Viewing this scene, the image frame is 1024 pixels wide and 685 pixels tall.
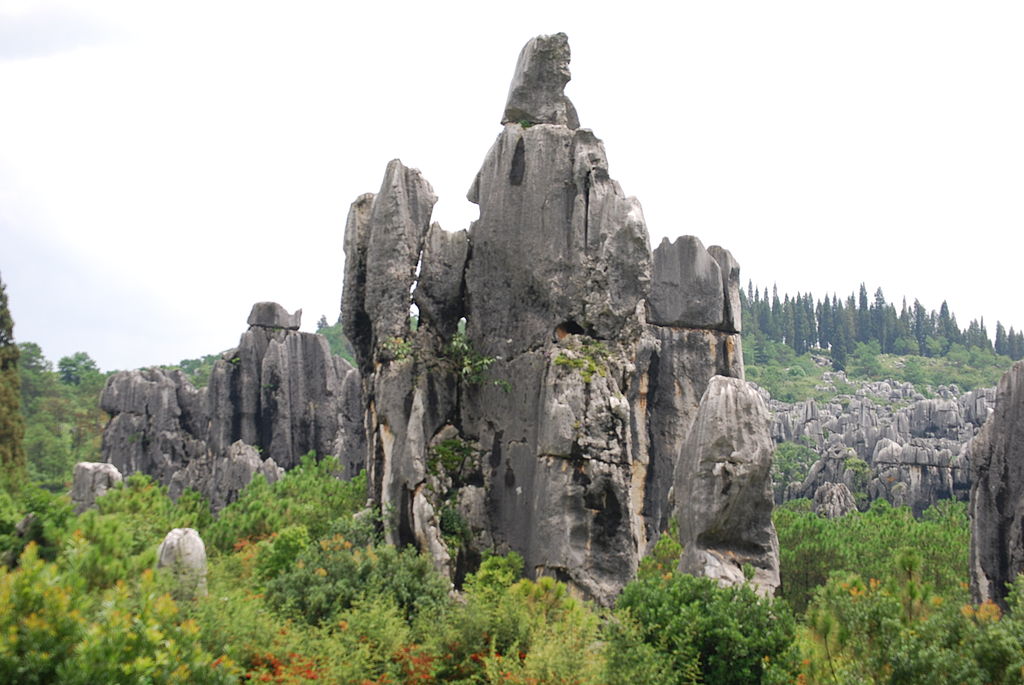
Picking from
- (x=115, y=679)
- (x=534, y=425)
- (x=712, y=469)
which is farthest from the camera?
(x=534, y=425)

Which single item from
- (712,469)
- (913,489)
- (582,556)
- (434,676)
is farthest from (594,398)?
(913,489)

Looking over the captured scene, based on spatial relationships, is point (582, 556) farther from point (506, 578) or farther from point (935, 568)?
point (935, 568)

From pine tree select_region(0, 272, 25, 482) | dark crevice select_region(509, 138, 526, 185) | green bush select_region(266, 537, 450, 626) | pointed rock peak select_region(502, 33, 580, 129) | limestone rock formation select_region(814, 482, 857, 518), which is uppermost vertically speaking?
pointed rock peak select_region(502, 33, 580, 129)

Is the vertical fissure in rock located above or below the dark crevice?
below

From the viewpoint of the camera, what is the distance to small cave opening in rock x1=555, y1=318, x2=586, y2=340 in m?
19.3

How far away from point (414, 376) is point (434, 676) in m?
8.12

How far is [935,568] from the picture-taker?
2372 centimetres

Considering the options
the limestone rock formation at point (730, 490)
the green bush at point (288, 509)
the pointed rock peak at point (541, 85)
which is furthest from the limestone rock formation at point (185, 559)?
the pointed rock peak at point (541, 85)

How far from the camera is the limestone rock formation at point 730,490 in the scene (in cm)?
1298

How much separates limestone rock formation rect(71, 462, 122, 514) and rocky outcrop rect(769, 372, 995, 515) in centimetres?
2988

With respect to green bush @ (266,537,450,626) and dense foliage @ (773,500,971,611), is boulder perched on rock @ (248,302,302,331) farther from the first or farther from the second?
green bush @ (266,537,450,626)

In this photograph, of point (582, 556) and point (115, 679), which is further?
point (582, 556)

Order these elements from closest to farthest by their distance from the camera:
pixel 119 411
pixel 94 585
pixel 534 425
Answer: pixel 94 585 → pixel 534 425 → pixel 119 411

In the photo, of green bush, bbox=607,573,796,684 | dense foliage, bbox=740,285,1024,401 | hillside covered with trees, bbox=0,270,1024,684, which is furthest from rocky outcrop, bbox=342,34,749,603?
dense foliage, bbox=740,285,1024,401
